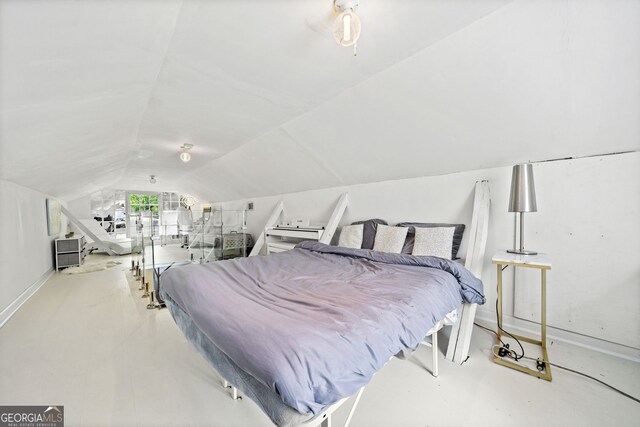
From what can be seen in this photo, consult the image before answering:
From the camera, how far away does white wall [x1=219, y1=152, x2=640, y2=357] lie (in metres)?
1.87

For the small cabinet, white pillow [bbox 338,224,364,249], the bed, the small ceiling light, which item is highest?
the small ceiling light

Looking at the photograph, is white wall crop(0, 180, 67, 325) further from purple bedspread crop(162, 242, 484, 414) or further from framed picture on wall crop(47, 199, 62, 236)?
purple bedspread crop(162, 242, 484, 414)

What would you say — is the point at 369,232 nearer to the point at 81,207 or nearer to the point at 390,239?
the point at 390,239

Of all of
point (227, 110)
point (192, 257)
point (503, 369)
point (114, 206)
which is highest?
point (227, 110)

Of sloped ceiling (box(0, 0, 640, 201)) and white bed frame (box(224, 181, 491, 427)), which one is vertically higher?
sloped ceiling (box(0, 0, 640, 201))

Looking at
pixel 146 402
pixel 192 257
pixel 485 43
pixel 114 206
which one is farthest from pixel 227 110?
pixel 114 206

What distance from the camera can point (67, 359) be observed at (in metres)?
1.94

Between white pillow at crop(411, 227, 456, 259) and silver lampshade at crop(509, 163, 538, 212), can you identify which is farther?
white pillow at crop(411, 227, 456, 259)

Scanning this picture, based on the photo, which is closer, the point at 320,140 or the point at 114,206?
the point at 320,140

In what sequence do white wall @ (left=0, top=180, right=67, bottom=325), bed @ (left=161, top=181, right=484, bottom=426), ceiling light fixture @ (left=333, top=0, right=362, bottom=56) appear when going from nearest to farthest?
bed @ (left=161, top=181, right=484, bottom=426) < ceiling light fixture @ (left=333, top=0, right=362, bottom=56) < white wall @ (left=0, top=180, right=67, bottom=325)

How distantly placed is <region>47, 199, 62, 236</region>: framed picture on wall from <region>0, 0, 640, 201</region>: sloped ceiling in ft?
6.58

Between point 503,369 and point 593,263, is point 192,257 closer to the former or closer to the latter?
point 503,369

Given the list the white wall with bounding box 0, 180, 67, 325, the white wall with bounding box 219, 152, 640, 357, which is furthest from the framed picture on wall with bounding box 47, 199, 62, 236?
the white wall with bounding box 219, 152, 640, 357

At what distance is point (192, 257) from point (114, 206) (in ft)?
19.1
